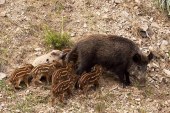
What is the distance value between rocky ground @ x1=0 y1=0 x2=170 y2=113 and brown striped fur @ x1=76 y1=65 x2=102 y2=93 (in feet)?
0.58

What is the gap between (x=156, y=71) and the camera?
10.2m

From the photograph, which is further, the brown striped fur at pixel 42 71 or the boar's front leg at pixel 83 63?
the boar's front leg at pixel 83 63

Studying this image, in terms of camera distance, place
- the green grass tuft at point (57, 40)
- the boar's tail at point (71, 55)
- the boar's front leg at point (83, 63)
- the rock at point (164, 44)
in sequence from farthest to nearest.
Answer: the rock at point (164, 44), the green grass tuft at point (57, 40), the boar's tail at point (71, 55), the boar's front leg at point (83, 63)

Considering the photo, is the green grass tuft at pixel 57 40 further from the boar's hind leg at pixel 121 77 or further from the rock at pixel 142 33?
the rock at pixel 142 33

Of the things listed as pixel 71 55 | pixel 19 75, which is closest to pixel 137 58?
pixel 71 55

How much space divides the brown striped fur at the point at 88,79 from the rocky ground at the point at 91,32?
0.58ft

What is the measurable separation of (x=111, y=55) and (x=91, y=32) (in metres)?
1.46

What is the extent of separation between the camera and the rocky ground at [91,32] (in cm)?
906

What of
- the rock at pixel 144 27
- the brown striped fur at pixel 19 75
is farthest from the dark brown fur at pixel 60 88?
the rock at pixel 144 27

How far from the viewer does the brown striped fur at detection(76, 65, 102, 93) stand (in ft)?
30.0

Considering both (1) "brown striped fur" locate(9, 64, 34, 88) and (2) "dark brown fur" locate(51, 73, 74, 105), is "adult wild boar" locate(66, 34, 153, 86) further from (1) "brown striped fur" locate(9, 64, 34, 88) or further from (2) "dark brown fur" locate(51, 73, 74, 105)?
(1) "brown striped fur" locate(9, 64, 34, 88)

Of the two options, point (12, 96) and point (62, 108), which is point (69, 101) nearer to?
point (62, 108)

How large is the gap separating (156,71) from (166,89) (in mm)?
549

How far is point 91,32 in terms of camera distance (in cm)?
1089
